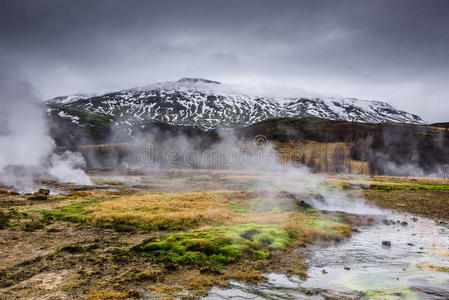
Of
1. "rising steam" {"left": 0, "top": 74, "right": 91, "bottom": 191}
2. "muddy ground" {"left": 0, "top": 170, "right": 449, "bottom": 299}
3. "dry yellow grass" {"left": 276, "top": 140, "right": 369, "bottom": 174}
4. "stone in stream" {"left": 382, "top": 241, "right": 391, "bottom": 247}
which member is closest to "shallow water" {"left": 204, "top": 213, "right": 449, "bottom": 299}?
"stone in stream" {"left": 382, "top": 241, "right": 391, "bottom": 247}

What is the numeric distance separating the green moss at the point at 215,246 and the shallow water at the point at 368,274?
2432mm

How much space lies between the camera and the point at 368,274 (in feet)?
43.3

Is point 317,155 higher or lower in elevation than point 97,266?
higher

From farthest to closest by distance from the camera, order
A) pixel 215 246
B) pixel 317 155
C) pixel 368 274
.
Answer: pixel 317 155, pixel 215 246, pixel 368 274

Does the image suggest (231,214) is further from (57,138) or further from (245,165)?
(57,138)

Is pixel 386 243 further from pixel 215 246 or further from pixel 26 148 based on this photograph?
pixel 26 148

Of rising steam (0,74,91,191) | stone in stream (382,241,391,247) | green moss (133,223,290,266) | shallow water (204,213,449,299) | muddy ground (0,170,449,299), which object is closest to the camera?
muddy ground (0,170,449,299)

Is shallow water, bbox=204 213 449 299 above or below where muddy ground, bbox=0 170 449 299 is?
below

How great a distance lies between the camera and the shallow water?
1092cm

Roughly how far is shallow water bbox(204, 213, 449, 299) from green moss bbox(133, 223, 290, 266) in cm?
243

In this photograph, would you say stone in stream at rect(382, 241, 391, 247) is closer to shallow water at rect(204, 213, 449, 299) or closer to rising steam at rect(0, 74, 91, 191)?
shallow water at rect(204, 213, 449, 299)

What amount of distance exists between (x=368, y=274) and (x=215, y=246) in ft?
26.3

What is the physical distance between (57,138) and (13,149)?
10025cm

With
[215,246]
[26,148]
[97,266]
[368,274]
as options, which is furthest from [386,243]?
[26,148]
